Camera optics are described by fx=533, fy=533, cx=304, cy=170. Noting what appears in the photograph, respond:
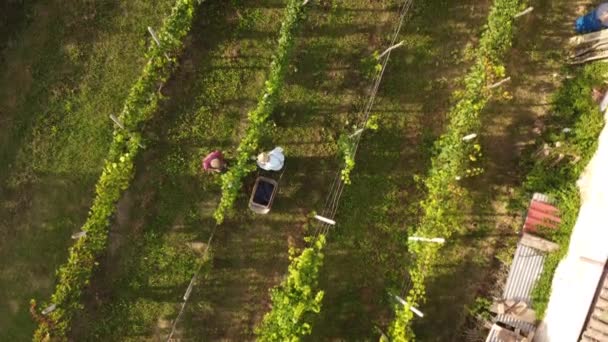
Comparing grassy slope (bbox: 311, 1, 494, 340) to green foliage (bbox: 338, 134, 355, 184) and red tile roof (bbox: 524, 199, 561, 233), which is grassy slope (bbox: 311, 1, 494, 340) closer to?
green foliage (bbox: 338, 134, 355, 184)

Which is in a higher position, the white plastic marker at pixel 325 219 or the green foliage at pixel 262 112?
the green foliage at pixel 262 112

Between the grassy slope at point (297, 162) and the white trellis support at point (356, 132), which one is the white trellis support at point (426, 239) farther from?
the white trellis support at point (356, 132)

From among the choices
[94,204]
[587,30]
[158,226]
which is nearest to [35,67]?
[94,204]

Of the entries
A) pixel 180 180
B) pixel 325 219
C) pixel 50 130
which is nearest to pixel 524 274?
pixel 325 219

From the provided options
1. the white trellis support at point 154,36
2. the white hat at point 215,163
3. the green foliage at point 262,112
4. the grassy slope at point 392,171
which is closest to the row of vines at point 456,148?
the grassy slope at point 392,171

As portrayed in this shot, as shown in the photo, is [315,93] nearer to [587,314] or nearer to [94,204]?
[94,204]
